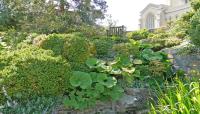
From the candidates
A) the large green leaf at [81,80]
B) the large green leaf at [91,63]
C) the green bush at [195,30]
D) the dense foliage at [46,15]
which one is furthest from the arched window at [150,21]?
the large green leaf at [81,80]

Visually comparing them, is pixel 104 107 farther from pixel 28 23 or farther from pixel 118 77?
pixel 28 23

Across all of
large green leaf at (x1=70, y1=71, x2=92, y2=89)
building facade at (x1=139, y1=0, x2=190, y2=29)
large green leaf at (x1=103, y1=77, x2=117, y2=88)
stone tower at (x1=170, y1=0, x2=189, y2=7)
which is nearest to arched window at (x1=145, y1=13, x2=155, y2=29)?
building facade at (x1=139, y1=0, x2=190, y2=29)

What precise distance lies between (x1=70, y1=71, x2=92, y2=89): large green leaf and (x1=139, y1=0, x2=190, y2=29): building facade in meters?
28.4

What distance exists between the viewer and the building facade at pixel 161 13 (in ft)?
111

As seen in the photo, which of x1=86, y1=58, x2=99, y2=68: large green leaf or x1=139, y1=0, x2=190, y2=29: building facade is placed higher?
x1=139, y1=0, x2=190, y2=29: building facade

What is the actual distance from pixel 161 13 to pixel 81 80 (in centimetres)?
3345

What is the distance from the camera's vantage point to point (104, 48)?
9125 mm

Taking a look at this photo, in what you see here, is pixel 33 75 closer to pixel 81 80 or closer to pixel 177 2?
pixel 81 80

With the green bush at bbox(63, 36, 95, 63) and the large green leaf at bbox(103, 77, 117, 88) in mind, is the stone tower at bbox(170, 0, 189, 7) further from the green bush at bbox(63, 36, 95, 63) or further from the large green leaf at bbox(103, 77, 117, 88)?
the large green leaf at bbox(103, 77, 117, 88)

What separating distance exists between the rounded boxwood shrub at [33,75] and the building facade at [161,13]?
93.7 ft

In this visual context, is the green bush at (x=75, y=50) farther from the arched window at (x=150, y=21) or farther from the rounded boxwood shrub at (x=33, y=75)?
the arched window at (x=150, y=21)

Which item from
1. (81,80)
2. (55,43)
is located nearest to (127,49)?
(55,43)

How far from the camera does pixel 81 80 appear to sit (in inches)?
215

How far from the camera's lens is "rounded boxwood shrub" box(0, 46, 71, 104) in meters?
5.01
